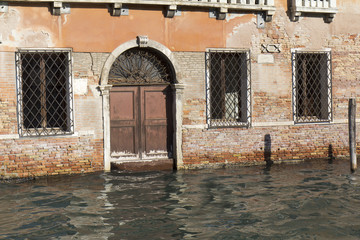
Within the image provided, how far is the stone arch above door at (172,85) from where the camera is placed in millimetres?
9500

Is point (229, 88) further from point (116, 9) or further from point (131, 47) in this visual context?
point (116, 9)

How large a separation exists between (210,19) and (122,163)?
3.45m

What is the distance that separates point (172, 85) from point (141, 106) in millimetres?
755

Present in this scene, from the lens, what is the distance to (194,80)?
1011 cm

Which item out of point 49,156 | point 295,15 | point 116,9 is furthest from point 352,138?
point 49,156

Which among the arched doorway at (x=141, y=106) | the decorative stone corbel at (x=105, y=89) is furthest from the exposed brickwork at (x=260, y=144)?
the decorative stone corbel at (x=105, y=89)

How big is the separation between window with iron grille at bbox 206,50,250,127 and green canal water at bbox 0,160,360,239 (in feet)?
4.49

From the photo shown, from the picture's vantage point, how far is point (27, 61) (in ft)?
29.7

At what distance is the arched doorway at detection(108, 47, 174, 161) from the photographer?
984 cm

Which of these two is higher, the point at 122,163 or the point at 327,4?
the point at 327,4

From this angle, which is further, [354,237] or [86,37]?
[86,37]

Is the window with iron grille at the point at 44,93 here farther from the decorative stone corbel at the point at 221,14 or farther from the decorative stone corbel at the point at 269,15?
the decorative stone corbel at the point at 269,15

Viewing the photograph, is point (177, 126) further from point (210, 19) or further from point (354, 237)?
point (354, 237)

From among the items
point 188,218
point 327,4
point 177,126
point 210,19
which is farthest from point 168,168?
point 327,4
